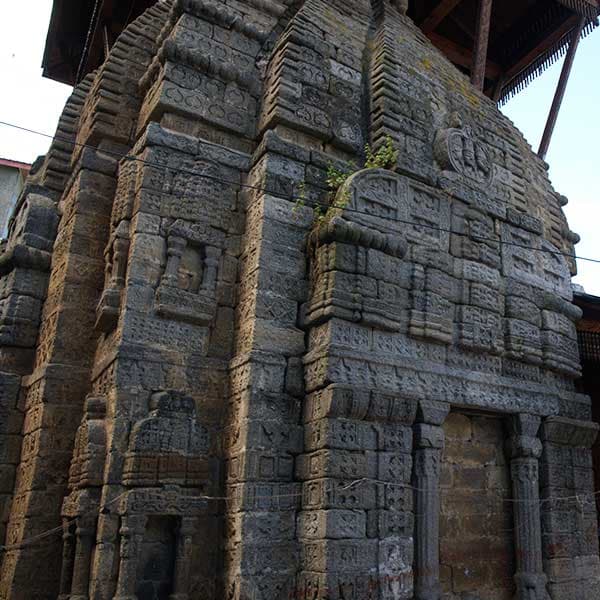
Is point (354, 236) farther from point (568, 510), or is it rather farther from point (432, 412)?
point (568, 510)

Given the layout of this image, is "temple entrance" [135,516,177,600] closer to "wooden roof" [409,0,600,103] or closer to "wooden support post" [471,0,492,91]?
"wooden support post" [471,0,492,91]

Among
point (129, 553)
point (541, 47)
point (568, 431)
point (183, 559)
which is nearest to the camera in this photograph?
point (129, 553)

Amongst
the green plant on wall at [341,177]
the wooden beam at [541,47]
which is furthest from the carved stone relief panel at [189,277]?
the wooden beam at [541,47]

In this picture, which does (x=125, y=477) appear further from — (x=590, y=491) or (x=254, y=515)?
(x=590, y=491)

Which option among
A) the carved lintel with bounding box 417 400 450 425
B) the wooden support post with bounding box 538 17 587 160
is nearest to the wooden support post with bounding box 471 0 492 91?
the wooden support post with bounding box 538 17 587 160

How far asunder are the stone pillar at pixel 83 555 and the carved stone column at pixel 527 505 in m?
4.34

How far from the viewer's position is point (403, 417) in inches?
250

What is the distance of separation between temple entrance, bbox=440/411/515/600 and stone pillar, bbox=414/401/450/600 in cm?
32

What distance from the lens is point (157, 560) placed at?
577 cm

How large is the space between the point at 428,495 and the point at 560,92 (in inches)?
386

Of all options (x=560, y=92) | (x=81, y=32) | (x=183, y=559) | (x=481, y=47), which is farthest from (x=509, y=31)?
(x=183, y=559)

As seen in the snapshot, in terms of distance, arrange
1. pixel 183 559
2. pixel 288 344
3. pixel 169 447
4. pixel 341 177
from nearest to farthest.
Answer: pixel 183 559 < pixel 169 447 < pixel 288 344 < pixel 341 177

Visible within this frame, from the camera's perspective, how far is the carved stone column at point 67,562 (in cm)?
586

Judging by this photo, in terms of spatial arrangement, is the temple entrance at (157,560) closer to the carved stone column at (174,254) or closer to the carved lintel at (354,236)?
the carved stone column at (174,254)
